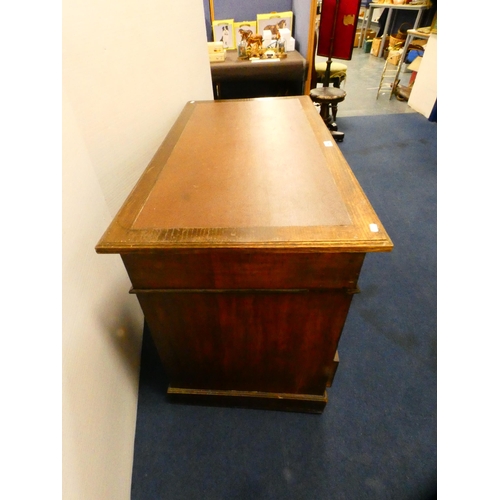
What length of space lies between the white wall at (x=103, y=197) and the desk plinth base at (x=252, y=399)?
19cm

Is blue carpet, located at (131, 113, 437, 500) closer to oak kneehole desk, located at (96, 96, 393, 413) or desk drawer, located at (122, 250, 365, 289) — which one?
oak kneehole desk, located at (96, 96, 393, 413)

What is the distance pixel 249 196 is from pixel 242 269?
19 cm

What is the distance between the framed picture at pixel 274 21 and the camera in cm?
242

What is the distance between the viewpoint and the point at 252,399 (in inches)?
40.3

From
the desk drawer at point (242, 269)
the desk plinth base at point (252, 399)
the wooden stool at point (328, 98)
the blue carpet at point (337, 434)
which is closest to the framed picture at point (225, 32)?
the wooden stool at point (328, 98)

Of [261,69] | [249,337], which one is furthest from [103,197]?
[261,69]

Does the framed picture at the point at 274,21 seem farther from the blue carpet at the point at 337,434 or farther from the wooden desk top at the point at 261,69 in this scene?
the blue carpet at the point at 337,434

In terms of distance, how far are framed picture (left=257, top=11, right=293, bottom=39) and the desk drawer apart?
2553 millimetres

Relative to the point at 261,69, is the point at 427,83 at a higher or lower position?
lower

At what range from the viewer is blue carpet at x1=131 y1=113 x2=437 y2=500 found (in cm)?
90

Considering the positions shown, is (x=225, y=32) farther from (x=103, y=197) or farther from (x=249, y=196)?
(x=249, y=196)

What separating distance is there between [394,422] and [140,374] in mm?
949

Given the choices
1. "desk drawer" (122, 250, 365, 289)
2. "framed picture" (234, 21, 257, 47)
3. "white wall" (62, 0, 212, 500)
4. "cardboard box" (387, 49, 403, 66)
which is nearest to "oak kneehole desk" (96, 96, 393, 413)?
"desk drawer" (122, 250, 365, 289)
